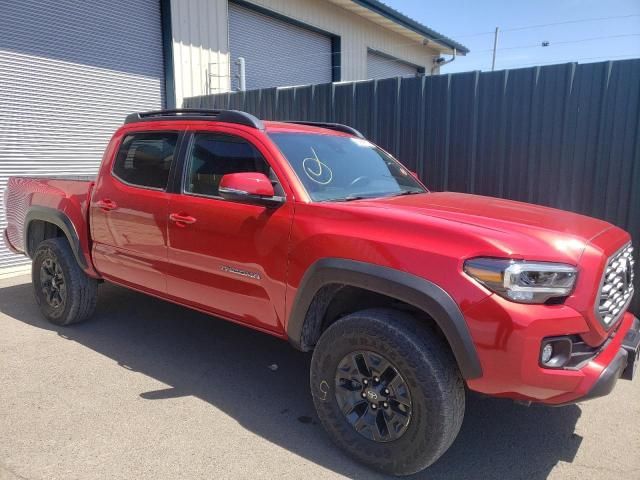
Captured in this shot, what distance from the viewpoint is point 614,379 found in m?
2.43

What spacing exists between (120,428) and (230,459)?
774mm

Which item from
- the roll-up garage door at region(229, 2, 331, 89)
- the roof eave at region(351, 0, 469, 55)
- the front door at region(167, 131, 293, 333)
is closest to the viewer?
A: the front door at region(167, 131, 293, 333)

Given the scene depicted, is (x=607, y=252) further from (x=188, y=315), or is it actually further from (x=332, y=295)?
(x=188, y=315)

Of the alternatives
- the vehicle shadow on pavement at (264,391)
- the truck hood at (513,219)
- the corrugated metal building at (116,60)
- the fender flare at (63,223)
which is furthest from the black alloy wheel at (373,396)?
the corrugated metal building at (116,60)

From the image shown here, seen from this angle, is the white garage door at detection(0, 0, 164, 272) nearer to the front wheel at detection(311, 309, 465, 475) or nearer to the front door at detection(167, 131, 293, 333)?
the front door at detection(167, 131, 293, 333)

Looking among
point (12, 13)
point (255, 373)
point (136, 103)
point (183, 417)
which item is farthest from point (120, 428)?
point (136, 103)

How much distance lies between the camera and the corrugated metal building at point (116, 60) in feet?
23.6

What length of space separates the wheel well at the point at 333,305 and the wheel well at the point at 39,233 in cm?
321

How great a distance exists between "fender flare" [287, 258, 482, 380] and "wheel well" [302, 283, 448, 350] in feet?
0.22

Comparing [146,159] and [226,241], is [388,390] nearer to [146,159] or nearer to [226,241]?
[226,241]

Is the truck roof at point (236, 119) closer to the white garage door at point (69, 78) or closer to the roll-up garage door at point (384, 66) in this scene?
the white garage door at point (69, 78)

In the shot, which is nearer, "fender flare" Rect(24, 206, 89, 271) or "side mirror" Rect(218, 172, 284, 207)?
"side mirror" Rect(218, 172, 284, 207)

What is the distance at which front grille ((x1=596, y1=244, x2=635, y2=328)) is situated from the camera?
99.8 inches

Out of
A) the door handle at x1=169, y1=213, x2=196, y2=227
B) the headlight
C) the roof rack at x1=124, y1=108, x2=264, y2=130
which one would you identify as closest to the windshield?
the roof rack at x1=124, y1=108, x2=264, y2=130
